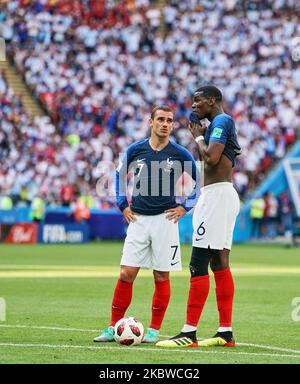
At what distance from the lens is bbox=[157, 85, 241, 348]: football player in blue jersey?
A: 11.1 meters

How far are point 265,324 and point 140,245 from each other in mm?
2575

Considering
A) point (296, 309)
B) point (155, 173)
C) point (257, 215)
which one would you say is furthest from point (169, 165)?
point (257, 215)

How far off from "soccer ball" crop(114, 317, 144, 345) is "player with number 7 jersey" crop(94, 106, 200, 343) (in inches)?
14.1

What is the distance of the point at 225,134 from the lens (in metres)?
11.2

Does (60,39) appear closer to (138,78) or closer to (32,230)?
(138,78)

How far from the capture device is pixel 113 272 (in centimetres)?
2298

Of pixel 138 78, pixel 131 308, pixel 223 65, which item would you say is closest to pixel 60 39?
pixel 138 78

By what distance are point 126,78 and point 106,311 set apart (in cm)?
2911

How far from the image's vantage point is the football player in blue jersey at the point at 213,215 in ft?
36.6

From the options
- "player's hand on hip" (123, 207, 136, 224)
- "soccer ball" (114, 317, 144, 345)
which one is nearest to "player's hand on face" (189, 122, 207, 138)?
"player's hand on hip" (123, 207, 136, 224)

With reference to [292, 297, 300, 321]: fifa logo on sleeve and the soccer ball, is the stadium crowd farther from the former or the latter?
the soccer ball

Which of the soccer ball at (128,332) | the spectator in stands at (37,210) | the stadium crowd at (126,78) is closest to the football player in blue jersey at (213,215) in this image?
the soccer ball at (128,332)

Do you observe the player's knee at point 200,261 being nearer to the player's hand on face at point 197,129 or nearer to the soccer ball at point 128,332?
the soccer ball at point 128,332

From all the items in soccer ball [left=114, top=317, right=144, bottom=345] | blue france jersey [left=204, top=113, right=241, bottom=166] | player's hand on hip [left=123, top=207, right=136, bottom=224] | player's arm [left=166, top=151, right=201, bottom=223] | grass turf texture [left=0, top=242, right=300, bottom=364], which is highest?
blue france jersey [left=204, top=113, right=241, bottom=166]
